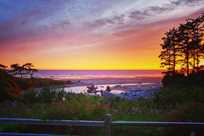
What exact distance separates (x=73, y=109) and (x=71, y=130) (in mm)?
1119

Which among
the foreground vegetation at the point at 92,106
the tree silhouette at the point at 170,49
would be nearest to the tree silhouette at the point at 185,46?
the tree silhouette at the point at 170,49

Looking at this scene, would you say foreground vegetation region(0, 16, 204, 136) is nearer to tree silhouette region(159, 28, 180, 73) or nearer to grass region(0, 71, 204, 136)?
grass region(0, 71, 204, 136)

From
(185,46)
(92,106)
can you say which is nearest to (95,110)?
(92,106)

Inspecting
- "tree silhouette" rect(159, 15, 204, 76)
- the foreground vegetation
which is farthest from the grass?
"tree silhouette" rect(159, 15, 204, 76)

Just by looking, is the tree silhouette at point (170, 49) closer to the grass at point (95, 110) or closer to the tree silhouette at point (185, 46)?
the tree silhouette at point (185, 46)

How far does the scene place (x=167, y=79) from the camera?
4291 cm

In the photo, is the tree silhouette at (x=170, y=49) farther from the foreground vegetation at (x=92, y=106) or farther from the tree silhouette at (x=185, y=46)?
the foreground vegetation at (x=92, y=106)

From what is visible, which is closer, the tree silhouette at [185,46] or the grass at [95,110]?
the grass at [95,110]

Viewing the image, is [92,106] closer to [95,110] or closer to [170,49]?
[95,110]

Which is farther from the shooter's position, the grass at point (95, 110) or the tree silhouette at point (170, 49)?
the tree silhouette at point (170, 49)

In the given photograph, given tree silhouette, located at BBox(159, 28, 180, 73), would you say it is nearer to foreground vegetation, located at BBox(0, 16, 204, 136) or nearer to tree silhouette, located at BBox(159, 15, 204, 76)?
tree silhouette, located at BBox(159, 15, 204, 76)

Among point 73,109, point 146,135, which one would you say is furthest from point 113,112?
point 146,135

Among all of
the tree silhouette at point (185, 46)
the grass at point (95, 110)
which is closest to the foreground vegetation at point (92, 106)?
the grass at point (95, 110)

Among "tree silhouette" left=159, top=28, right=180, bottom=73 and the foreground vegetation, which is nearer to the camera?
the foreground vegetation
